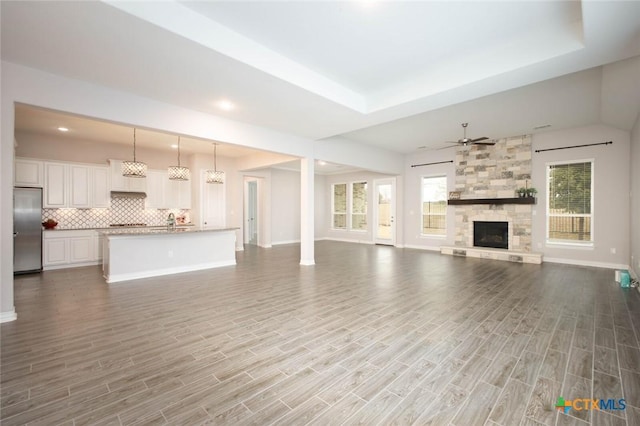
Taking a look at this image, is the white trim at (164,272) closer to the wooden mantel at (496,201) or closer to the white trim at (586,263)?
the wooden mantel at (496,201)

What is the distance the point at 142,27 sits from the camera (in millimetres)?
2494

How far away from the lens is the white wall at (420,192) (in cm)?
861

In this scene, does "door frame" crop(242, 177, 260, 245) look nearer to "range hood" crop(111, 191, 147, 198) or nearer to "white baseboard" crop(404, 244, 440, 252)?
"range hood" crop(111, 191, 147, 198)

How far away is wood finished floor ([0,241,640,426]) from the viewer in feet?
5.74

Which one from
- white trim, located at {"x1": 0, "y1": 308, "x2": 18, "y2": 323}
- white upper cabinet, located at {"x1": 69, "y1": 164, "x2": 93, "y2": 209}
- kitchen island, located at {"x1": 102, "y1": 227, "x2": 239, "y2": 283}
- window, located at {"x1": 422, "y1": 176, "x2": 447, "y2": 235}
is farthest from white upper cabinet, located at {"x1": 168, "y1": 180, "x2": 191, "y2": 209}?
window, located at {"x1": 422, "y1": 176, "x2": 447, "y2": 235}

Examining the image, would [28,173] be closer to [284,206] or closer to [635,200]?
[284,206]

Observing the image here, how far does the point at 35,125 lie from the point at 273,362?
6966mm

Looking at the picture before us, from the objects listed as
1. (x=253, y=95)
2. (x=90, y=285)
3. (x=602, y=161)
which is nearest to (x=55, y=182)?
(x=90, y=285)

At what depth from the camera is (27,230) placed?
5.65 m

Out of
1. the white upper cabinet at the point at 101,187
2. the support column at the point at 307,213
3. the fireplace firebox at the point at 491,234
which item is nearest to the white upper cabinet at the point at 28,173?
the white upper cabinet at the point at 101,187

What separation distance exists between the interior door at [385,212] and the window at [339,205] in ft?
5.26

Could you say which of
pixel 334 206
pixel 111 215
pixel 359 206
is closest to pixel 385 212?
pixel 359 206

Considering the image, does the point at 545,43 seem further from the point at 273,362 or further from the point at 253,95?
the point at 273,362

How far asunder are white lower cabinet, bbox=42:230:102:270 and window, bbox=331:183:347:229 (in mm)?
8063
